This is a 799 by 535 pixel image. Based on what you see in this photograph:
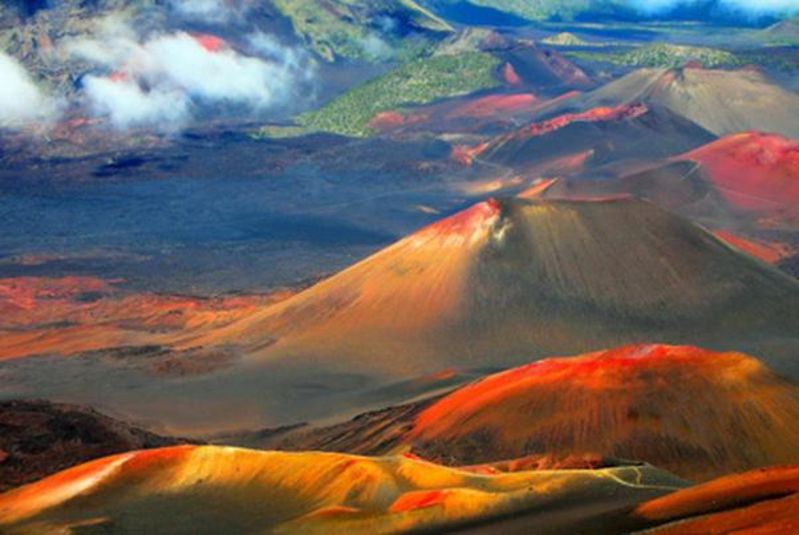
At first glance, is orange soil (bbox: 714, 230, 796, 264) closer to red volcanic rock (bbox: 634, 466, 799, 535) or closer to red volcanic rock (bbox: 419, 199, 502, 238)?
red volcanic rock (bbox: 419, 199, 502, 238)

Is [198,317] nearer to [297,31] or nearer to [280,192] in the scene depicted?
[280,192]

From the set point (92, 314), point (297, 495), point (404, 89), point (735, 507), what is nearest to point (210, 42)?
point (404, 89)

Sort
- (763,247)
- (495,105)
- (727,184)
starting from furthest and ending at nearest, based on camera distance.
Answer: (495,105) < (727,184) < (763,247)

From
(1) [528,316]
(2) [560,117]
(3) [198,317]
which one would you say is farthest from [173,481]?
(2) [560,117]

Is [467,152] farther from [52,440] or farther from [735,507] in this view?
[735,507]

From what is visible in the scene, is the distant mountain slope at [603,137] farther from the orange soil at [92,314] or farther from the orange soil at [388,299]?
the orange soil at [388,299]

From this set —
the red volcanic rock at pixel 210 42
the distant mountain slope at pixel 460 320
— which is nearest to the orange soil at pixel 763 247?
the distant mountain slope at pixel 460 320

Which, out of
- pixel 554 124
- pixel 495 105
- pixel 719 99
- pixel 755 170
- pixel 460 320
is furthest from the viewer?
pixel 495 105
